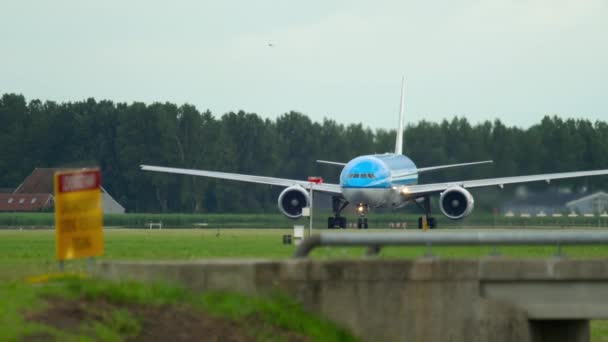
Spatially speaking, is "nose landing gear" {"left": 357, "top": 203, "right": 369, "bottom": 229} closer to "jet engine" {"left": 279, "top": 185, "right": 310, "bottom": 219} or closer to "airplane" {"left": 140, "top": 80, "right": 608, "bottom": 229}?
"airplane" {"left": 140, "top": 80, "right": 608, "bottom": 229}

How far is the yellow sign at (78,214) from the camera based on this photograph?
576 inches

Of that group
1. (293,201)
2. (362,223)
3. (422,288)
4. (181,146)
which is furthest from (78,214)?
(181,146)

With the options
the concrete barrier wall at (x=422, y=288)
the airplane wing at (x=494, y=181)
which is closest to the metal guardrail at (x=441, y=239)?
the concrete barrier wall at (x=422, y=288)

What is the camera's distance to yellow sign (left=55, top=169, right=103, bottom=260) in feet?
48.0

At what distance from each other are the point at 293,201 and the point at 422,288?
4500 centimetres

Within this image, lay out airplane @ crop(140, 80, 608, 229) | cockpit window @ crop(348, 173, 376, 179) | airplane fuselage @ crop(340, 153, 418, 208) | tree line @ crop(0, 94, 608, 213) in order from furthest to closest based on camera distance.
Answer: tree line @ crop(0, 94, 608, 213) < airplane fuselage @ crop(340, 153, 418, 208) < cockpit window @ crop(348, 173, 376, 179) < airplane @ crop(140, 80, 608, 229)

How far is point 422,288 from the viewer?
14.0 metres

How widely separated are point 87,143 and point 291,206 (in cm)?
4515

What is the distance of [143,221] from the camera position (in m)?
75.9

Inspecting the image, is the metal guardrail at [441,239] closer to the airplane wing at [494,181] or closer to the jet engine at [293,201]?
the airplane wing at [494,181]

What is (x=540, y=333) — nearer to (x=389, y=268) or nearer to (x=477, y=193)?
(x=389, y=268)

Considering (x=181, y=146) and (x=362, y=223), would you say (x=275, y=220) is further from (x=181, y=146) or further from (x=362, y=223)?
(x=181, y=146)

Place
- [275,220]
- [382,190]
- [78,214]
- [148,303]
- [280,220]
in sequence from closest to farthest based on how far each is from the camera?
1. [148,303]
2. [78,214]
3. [382,190]
4. [280,220]
5. [275,220]

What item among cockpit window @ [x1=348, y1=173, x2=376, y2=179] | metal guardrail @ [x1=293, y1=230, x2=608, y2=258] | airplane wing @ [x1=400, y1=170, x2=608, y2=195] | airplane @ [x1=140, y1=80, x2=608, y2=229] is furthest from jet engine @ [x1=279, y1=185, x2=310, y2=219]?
metal guardrail @ [x1=293, y1=230, x2=608, y2=258]
